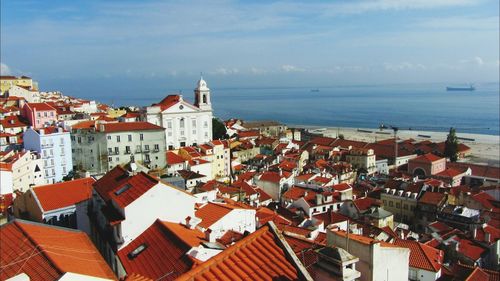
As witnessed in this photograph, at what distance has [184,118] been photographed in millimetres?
57938

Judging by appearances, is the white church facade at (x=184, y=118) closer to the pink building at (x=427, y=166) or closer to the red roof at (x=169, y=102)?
the red roof at (x=169, y=102)

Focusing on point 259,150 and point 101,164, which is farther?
point 259,150

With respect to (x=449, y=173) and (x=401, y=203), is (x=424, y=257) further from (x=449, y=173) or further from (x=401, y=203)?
(x=449, y=173)

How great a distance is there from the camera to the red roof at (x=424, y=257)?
18.1 meters

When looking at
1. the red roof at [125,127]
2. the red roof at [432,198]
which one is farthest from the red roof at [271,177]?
the red roof at [432,198]

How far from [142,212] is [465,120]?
473 feet

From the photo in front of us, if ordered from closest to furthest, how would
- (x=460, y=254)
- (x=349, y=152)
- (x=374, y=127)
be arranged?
1. (x=460, y=254)
2. (x=349, y=152)
3. (x=374, y=127)

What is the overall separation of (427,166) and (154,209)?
4894 cm

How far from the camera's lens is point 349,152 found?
6038 cm

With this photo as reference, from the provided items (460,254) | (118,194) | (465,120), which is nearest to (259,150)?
(460,254)

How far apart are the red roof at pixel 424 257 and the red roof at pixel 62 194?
13.9 metres

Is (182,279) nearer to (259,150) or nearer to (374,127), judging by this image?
(259,150)

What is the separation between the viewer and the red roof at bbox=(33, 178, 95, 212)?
691 inches

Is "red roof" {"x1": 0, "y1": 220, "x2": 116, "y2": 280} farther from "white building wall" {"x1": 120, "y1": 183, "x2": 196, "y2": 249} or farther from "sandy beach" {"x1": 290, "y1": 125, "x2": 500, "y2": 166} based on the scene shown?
"sandy beach" {"x1": 290, "y1": 125, "x2": 500, "y2": 166}
